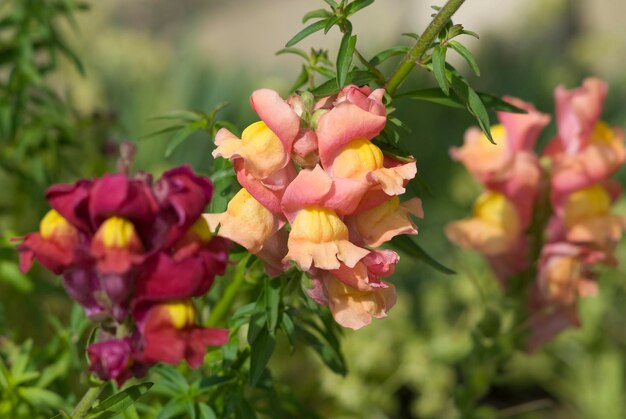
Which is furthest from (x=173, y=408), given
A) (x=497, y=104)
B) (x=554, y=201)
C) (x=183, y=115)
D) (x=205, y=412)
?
(x=554, y=201)

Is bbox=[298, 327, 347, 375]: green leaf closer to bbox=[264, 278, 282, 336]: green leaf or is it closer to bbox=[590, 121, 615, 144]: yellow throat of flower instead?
bbox=[264, 278, 282, 336]: green leaf

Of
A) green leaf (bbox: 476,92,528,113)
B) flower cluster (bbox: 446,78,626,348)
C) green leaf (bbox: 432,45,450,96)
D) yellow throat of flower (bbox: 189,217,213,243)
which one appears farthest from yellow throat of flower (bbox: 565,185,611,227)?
yellow throat of flower (bbox: 189,217,213,243)

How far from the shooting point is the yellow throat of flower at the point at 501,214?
0.98m

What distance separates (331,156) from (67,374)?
16.7 inches

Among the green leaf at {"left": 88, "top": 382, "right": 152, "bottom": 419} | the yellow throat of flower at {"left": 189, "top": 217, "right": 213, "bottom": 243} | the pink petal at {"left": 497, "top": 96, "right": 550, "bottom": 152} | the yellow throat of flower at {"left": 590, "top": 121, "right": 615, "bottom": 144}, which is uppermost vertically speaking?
the yellow throat of flower at {"left": 189, "top": 217, "right": 213, "bottom": 243}

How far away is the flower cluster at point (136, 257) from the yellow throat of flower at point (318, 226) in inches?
2.2

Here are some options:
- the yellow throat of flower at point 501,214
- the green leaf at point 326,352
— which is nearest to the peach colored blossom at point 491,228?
the yellow throat of flower at point 501,214

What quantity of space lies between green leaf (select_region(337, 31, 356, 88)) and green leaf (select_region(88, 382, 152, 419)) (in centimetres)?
24

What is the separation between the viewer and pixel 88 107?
6.75 feet

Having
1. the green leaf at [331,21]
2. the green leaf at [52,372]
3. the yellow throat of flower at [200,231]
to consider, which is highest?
the green leaf at [331,21]

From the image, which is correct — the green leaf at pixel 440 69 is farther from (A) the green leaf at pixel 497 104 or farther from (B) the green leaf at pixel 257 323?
(B) the green leaf at pixel 257 323

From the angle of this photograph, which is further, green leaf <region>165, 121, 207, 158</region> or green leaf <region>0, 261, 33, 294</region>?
green leaf <region>0, 261, 33, 294</region>

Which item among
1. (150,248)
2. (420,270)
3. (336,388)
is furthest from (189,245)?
(420,270)

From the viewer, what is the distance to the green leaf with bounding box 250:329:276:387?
66cm
